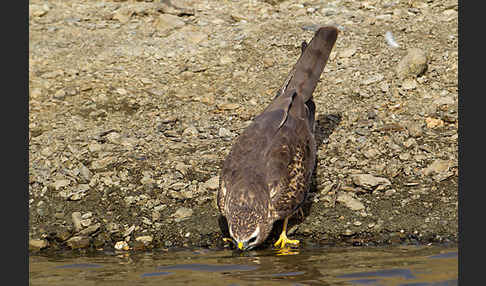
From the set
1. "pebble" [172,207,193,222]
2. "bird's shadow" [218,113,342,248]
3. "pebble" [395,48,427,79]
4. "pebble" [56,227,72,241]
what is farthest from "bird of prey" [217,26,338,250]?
"pebble" [395,48,427,79]

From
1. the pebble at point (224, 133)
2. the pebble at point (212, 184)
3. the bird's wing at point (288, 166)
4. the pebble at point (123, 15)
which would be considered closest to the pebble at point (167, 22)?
the pebble at point (123, 15)

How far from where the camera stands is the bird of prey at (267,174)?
288 inches

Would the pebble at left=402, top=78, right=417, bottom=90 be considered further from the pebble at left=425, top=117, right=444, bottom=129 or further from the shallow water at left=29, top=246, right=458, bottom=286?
the shallow water at left=29, top=246, right=458, bottom=286

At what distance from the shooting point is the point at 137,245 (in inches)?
311

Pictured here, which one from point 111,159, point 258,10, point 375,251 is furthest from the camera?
point 258,10

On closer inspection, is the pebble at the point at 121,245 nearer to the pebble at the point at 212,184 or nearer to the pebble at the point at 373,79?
the pebble at the point at 212,184

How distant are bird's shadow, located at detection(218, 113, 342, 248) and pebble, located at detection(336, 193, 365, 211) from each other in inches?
15.3

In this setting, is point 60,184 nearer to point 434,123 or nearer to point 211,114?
point 211,114

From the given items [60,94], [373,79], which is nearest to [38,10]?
[60,94]

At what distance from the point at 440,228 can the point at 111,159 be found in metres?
4.68

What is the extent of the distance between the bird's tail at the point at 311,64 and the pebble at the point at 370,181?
1.46 meters

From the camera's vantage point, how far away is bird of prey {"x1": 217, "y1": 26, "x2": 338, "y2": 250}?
7305 mm

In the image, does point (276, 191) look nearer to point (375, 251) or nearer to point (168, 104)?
point (375, 251)

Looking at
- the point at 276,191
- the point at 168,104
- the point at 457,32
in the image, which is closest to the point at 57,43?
the point at 168,104
